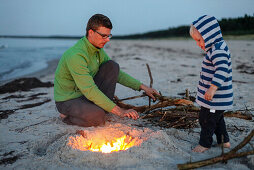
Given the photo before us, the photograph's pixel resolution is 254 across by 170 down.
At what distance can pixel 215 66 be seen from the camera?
1884mm

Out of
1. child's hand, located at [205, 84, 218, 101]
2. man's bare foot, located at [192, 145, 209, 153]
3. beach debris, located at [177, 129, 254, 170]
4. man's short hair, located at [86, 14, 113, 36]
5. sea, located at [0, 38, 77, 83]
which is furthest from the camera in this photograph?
sea, located at [0, 38, 77, 83]

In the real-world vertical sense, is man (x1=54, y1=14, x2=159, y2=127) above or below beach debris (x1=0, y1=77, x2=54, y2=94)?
above

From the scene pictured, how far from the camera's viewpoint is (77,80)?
2.49 metres

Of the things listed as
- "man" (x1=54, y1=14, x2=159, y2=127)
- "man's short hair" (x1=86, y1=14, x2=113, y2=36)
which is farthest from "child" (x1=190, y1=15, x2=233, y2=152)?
"man's short hair" (x1=86, y1=14, x2=113, y2=36)

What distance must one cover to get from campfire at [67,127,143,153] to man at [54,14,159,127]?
0.28 meters

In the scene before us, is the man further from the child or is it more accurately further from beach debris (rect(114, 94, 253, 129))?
the child

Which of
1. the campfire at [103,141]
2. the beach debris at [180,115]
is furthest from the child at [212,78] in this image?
the campfire at [103,141]

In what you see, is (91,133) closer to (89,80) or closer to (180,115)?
(89,80)

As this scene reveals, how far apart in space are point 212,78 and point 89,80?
133 cm

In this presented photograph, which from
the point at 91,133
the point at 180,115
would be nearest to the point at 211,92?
the point at 180,115

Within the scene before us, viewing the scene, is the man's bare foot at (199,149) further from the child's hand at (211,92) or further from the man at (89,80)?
the man at (89,80)

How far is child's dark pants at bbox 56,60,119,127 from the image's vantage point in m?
2.69

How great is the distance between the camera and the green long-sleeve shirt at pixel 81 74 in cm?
249

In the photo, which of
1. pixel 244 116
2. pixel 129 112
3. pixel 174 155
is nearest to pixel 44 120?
pixel 129 112
